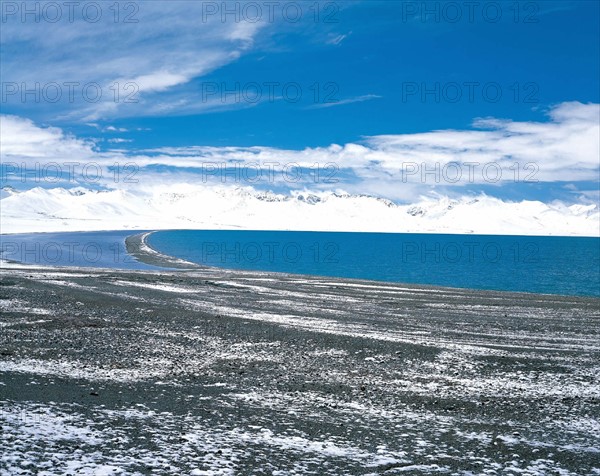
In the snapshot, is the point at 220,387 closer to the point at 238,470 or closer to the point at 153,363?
the point at 153,363

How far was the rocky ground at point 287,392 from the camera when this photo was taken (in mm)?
10727

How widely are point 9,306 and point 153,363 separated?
15732 mm

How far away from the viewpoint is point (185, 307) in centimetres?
3347

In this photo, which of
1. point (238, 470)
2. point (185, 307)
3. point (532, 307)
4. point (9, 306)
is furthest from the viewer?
point (532, 307)

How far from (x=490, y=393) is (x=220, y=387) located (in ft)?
26.5

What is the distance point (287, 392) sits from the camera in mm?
15625

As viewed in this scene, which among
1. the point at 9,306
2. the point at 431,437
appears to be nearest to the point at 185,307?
the point at 9,306

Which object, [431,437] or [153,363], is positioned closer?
[431,437]

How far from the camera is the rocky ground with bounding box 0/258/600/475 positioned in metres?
10.7

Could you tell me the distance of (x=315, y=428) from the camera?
12.6 metres

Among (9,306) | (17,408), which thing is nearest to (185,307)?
(9,306)

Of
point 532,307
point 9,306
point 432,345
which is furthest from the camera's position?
point 532,307

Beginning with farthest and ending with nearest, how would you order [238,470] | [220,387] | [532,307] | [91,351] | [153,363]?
[532,307] < [91,351] < [153,363] < [220,387] < [238,470]

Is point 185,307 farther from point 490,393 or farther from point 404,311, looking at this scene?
point 490,393
